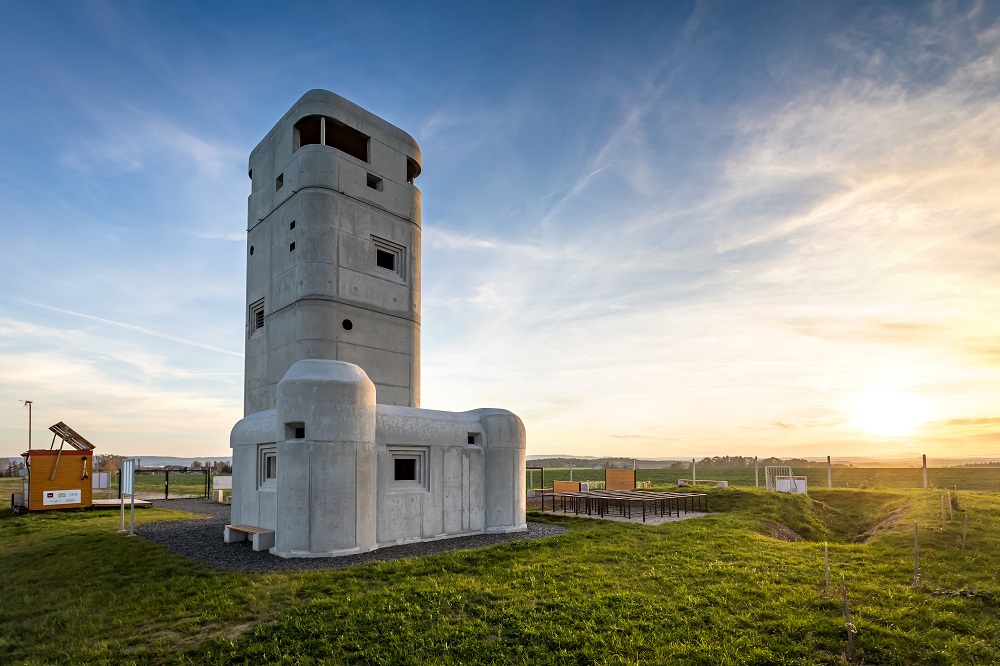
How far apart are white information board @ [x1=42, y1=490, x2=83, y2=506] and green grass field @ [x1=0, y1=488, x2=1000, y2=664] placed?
1068 cm

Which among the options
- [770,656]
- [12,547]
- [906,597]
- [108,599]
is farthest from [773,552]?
[12,547]

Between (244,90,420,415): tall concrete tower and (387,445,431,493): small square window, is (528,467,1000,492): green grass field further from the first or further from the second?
(387,445,431,493): small square window

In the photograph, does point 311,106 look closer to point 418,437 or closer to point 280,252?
point 280,252

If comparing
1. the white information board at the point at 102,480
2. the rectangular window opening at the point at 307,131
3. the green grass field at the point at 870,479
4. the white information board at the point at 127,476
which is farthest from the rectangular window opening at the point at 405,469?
the white information board at the point at 102,480

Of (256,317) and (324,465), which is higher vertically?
(256,317)

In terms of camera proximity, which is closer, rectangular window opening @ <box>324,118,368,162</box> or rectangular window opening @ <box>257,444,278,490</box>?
rectangular window opening @ <box>257,444,278,490</box>

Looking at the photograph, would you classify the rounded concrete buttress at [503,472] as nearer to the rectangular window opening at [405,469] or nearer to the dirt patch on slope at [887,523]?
the rectangular window opening at [405,469]

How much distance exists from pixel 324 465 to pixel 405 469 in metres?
2.89

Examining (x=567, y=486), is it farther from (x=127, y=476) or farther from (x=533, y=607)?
(x=533, y=607)

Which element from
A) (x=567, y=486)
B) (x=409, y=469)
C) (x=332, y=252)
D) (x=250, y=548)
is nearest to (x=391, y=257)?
(x=332, y=252)

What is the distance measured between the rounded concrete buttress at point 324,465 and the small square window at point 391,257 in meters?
6.28

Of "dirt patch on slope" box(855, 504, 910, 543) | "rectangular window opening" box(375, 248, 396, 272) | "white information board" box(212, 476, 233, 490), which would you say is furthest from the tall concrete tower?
"white information board" box(212, 476, 233, 490)

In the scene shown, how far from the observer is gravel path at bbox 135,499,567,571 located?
37.4 feet

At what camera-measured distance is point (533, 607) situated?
28.3 feet
